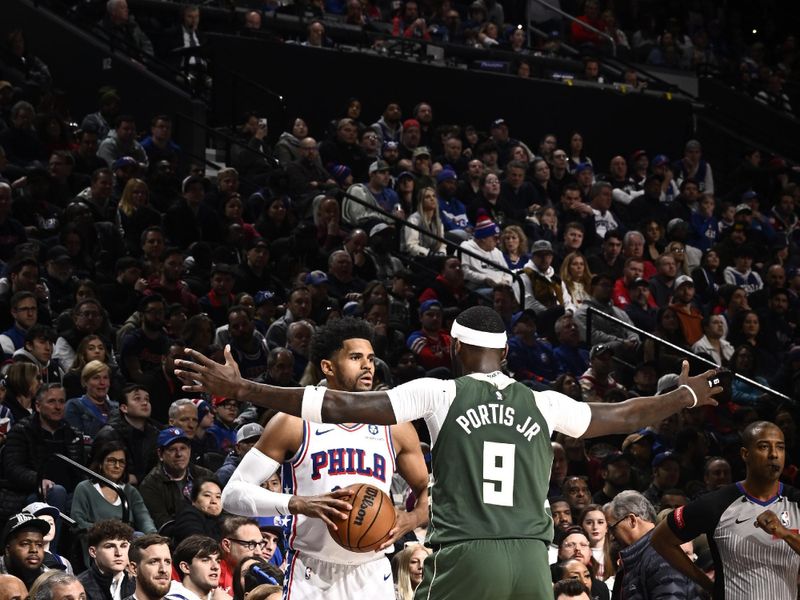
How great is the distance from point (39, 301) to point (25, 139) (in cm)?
339

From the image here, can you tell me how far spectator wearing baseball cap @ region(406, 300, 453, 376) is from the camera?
13.1 m

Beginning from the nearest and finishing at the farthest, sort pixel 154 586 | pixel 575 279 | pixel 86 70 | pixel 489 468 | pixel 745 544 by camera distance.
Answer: pixel 489 468, pixel 745 544, pixel 154 586, pixel 575 279, pixel 86 70

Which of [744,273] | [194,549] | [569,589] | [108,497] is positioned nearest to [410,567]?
[569,589]

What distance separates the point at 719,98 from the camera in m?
23.3

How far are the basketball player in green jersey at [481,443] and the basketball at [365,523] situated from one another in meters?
0.39

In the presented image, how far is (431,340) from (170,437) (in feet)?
12.7

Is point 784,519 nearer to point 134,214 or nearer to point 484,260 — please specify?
point 484,260

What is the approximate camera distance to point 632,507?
8711mm

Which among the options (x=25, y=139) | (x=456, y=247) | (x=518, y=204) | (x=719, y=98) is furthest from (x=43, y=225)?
(x=719, y=98)

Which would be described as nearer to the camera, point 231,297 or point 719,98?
point 231,297

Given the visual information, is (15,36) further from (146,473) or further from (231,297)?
(146,473)

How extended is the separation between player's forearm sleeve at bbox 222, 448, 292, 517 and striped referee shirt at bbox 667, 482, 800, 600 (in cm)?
227

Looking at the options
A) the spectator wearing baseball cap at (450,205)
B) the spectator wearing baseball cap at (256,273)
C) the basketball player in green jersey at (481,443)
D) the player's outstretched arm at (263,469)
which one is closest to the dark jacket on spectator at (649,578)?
the basketball player in green jersey at (481,443)

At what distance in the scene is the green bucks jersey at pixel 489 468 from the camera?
562 centimetres
